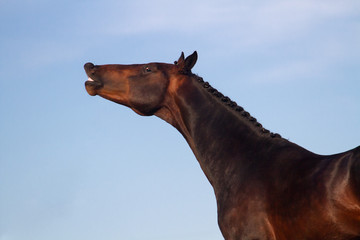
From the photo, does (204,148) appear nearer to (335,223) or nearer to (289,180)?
(289,180)

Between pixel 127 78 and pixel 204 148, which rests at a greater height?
pixel 127 78

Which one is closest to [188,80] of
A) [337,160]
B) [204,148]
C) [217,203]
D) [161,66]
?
[161,66]

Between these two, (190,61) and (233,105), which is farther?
(190,61)

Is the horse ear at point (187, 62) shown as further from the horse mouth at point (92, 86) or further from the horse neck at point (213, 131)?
the horse mouth at point (92, 86)

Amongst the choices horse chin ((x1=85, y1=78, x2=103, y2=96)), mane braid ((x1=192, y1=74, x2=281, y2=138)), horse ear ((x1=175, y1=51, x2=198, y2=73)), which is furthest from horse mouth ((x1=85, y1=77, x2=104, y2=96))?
mane braid ((x1=192, y1=74, x2=281, y2=138))

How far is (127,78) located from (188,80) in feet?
3.63

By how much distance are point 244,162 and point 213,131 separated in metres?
0.84

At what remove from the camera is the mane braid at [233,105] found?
8.29 meters

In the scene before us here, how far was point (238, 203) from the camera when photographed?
7.59 metres

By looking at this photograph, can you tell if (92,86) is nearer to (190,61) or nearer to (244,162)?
(190,61)

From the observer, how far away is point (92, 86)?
9500 millimetres

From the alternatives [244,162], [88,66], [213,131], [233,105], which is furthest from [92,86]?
[244,162]

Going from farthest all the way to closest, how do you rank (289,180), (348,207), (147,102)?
1. (147,102)
2. (289,180)
3. (348,207)

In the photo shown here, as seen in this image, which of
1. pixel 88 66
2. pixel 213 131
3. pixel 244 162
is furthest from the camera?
pixel 88 66
